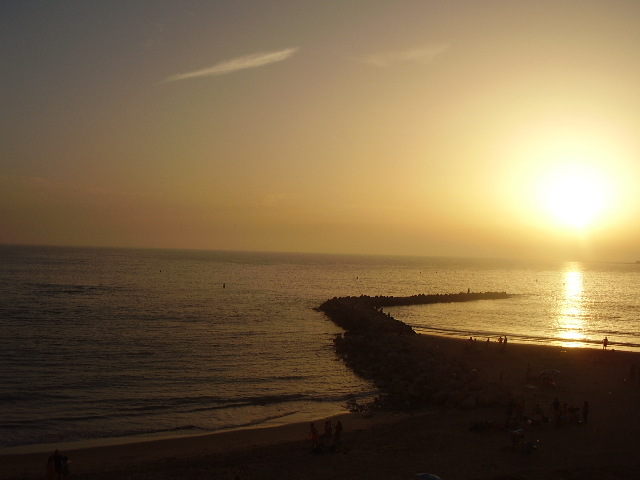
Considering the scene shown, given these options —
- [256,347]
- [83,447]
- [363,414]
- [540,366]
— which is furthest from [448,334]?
[83,447]

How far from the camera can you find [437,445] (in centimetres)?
1722

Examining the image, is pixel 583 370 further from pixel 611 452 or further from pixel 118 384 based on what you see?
pixel 118 384

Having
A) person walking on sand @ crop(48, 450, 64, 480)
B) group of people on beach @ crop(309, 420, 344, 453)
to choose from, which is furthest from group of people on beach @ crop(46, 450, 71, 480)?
group of people on beach @ crop(309, 420, 344, 453)

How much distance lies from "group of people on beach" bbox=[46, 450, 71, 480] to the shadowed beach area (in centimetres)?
94

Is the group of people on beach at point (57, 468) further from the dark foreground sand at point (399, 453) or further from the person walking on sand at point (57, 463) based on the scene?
the dark foreground sand at point (399, 453)

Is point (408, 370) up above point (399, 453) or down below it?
above

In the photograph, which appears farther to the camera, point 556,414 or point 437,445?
point 556,414

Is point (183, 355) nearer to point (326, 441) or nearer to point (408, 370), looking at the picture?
point (408, 370)

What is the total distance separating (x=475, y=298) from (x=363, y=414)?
6861 centimetres

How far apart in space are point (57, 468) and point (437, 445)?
12.4 m

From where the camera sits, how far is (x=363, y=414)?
21234 millimetres

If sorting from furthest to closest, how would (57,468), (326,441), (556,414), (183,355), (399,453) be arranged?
(183,355) → (556,414) → (326,441) → (399,453) → (57,468)

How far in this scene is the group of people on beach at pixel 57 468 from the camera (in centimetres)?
1401

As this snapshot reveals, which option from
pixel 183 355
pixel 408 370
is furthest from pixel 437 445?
pixel 183 355
